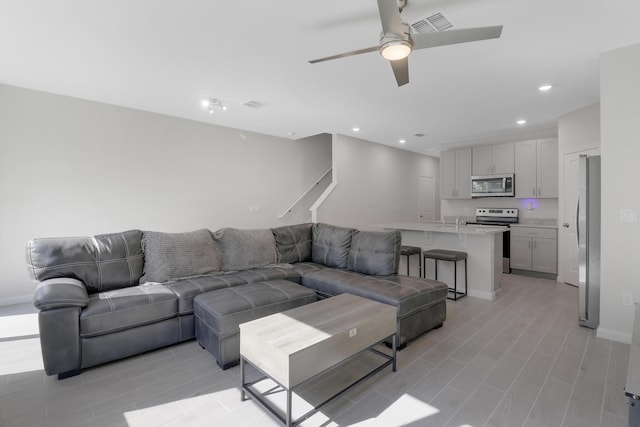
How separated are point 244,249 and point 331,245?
109 centimetres

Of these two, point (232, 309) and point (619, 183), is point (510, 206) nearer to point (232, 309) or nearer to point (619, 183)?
point (619, 183)

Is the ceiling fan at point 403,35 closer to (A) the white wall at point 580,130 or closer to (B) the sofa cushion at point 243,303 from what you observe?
(B) the sofa cushion at point 243,303

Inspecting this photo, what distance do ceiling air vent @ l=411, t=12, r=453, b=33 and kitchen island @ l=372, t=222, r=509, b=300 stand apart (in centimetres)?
247

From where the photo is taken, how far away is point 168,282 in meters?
3.00

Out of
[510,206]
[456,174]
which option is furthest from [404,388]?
[456,174]

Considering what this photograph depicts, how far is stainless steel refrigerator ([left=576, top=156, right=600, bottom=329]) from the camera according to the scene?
9.80ft

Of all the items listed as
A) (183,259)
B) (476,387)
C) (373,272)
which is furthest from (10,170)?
(476,387)

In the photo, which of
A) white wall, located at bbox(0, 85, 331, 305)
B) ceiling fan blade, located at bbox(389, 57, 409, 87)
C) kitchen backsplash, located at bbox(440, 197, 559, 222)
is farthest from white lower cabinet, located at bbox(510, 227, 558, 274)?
white wall, located at bbox(0, 85, 331, 305)

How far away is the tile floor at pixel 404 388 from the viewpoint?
1.77 m

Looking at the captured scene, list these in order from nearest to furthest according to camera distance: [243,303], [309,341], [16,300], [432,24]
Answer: [309,341] < [432,24] < [243,303] < [16,300]

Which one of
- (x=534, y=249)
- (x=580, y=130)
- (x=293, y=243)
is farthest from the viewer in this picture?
(x=534, y=249)

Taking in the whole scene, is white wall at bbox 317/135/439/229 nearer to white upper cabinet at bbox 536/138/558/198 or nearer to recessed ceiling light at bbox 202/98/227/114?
recessed ceiling light at bbox 202/98/227/114

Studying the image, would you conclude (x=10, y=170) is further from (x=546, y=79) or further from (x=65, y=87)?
(x=546, y=79)

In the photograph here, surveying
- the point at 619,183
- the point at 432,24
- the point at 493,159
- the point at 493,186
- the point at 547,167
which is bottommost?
the point at 619,183
